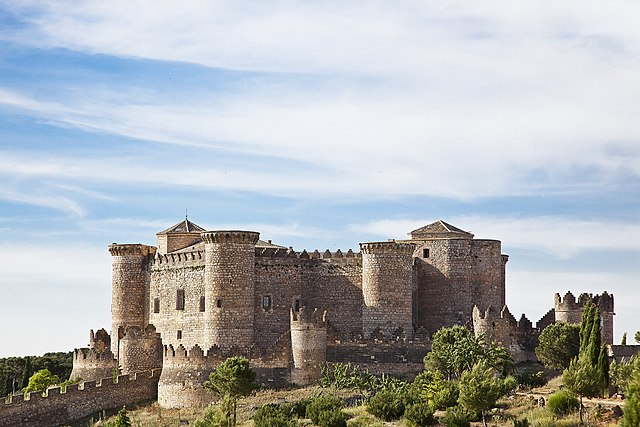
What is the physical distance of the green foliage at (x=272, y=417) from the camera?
4828 cm

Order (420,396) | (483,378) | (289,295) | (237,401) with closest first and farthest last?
(483,378)
(420,396)
(237,401)
(289,295)

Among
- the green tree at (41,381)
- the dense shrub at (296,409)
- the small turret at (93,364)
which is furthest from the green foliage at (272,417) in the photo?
the green tree at (41,381)

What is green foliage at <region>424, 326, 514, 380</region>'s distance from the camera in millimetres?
53438

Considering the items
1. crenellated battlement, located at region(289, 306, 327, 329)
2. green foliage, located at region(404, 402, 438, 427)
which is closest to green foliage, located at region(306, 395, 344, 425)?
A: green foliage, located at region(404, 402, 438, 427)

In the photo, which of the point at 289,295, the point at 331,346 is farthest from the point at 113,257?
the point at 331,346

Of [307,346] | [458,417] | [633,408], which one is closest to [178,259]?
[307,346]

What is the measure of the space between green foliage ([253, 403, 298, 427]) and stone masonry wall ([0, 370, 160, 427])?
30.0 feet

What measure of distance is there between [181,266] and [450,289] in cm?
1447

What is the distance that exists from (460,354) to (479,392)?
23.2 ft

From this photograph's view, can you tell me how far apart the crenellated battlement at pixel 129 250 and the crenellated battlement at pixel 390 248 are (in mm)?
13473

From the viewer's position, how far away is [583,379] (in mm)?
46969

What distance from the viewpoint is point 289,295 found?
61.0 meters

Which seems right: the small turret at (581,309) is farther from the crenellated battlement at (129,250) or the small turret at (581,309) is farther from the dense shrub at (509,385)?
the crenellated battlement at (129,250)

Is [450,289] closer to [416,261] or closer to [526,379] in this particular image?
[416,261]
